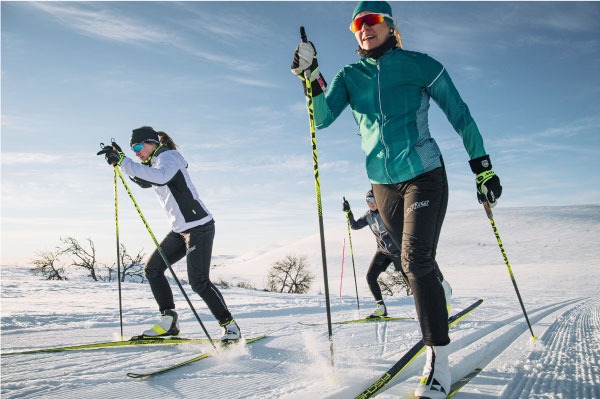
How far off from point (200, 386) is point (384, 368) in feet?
4.63

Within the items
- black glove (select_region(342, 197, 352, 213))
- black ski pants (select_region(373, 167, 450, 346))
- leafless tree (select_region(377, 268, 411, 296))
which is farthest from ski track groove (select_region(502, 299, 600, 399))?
leafless tree (select_region(377, 268, 411, 296))

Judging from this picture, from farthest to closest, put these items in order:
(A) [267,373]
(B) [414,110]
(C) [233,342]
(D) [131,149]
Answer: (D) [131,149], (C) [233,342], (A) [267,373], (B) [414,110]

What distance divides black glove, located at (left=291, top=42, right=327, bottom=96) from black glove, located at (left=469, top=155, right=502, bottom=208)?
1.17m

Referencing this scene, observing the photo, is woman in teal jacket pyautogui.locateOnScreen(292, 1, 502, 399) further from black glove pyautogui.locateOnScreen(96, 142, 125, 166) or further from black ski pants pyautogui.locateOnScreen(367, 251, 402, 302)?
black ski pants pyautogui.locateOnScreen(367, 251, 402, 302)

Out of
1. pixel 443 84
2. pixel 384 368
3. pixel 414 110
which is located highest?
pixel 443 84

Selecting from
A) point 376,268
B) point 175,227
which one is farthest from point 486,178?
point 376,268

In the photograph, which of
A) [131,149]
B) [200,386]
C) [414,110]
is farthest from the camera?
[131,149]

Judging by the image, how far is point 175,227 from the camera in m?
4.10

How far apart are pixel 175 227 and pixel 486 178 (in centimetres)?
314

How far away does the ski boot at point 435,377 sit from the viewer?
6.74 feet

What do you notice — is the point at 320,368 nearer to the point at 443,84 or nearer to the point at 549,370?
the point at 549,370

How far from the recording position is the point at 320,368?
295 cm

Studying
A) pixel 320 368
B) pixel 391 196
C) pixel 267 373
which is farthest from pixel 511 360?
pixel 267 373

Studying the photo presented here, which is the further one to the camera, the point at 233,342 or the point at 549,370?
the point at 233,342
